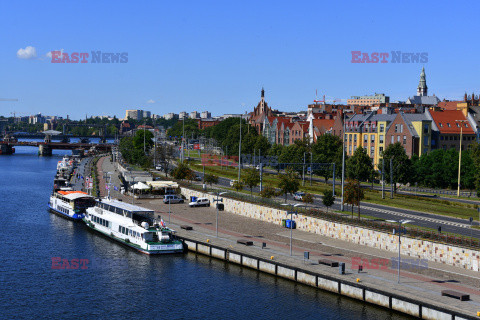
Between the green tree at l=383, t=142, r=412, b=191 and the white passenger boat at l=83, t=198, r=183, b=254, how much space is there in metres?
53.1

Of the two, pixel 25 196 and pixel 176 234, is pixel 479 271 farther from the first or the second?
pixel 25 196

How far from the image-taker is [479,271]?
5466 centimetres

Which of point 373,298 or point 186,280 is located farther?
point 186,280

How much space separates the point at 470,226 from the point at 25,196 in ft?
307

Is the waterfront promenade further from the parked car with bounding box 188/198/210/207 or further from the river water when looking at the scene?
the parked car with bounding box 188/198/210/207

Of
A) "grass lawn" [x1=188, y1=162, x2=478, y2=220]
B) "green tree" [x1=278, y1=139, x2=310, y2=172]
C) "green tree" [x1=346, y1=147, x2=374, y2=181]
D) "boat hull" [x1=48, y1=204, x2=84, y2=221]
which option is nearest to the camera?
"grass lawn" [x1=188, y1=162, x2=478, y2=220]

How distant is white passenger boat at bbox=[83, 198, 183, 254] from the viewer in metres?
69.8

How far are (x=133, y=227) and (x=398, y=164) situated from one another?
56891mm

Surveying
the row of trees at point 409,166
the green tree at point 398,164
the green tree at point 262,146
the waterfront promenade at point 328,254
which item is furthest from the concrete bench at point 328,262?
the green tree at point 262,146

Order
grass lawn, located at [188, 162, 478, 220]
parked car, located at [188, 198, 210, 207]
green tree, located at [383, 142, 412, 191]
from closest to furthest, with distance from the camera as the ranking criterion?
1. grass lawn, located at [188, 162, 478, 220]
2. parked car, located at [188, 198, 210, 207]
3. green tree, located at [383, 142, 412, 191]

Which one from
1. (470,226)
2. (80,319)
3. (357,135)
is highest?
(357,135)

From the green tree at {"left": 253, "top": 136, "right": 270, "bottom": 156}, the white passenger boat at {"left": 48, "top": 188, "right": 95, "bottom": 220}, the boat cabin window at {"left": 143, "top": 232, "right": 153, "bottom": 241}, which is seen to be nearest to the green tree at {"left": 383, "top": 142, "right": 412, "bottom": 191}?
the white passenger boat at {"left": 48, "top": 188, "right": 95, "bottom": 220}

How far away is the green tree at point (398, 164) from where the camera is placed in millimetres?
110312

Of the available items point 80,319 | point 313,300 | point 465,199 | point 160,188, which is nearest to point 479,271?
point 313,300
